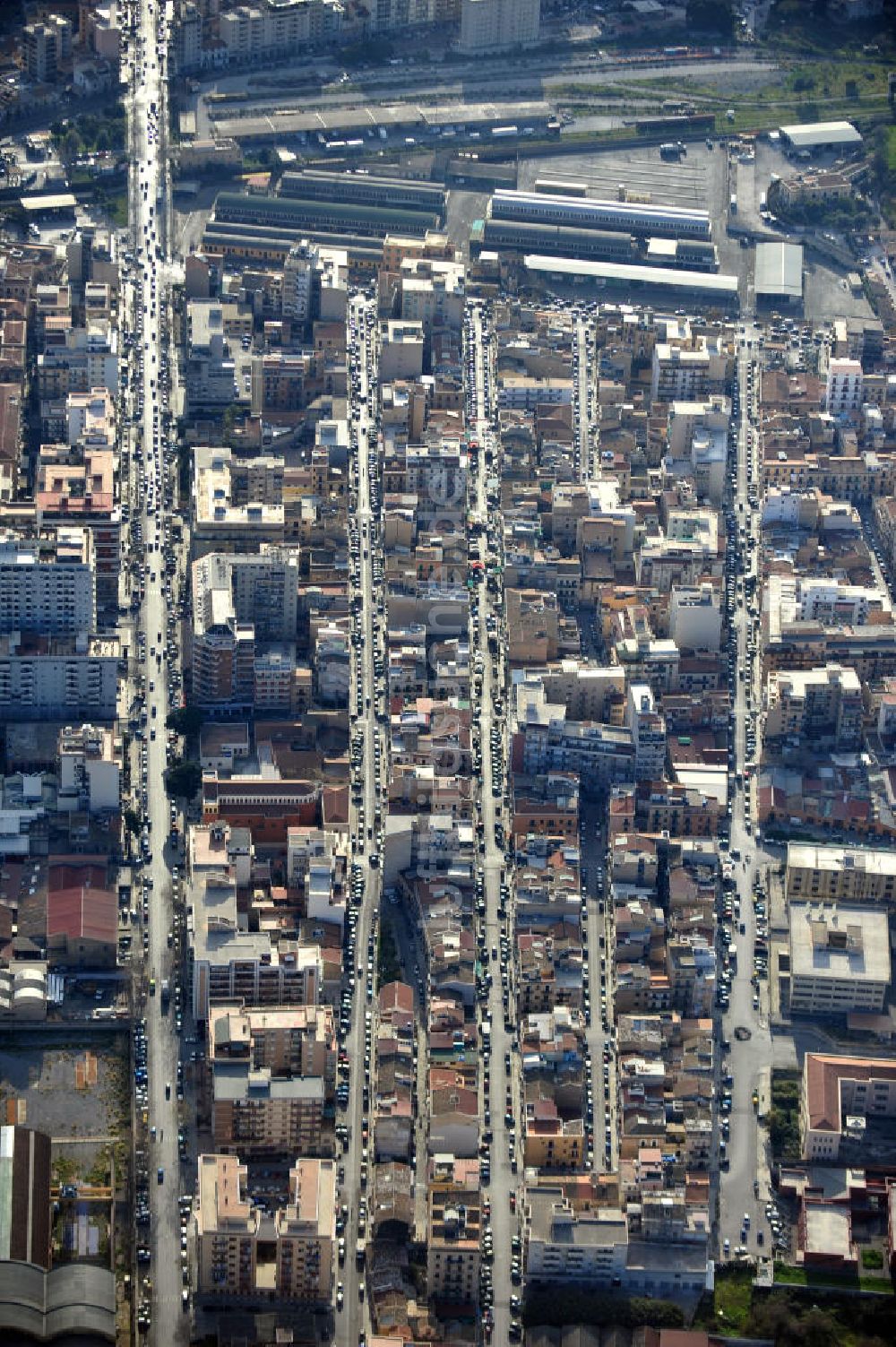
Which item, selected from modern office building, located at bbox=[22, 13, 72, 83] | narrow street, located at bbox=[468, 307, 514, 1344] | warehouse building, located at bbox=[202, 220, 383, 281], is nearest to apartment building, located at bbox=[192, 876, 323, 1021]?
narrow street, located at bbox=[468, 307, 514, 1344]

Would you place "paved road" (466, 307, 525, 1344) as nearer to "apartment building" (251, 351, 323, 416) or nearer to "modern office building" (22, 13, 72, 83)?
"apartment building" (251, 351, 323, 416)

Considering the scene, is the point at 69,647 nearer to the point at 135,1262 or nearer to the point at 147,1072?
the point at 147,1072

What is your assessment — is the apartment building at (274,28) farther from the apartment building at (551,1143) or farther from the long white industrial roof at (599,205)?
the apartment building at (551,1143)

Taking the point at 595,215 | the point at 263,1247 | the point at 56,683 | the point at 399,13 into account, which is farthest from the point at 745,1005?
the point at 399,13

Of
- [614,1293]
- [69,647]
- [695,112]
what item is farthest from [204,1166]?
[695,112]

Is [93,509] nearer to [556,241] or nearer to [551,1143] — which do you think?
[556,241]

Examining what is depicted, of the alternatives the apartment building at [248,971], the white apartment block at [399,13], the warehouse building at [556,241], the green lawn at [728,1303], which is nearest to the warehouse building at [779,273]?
the warehouse building at [556,241]
